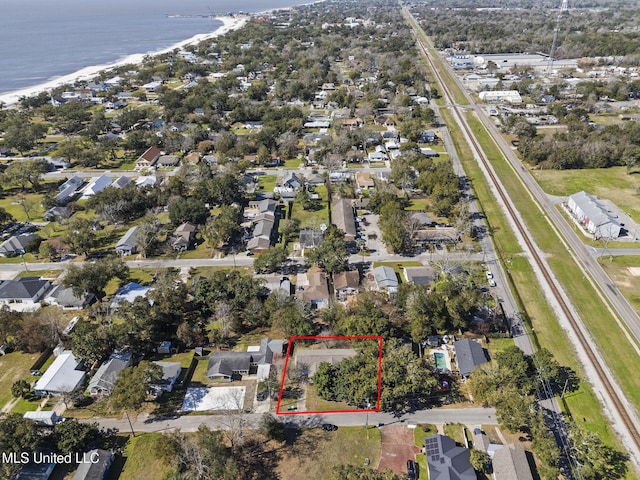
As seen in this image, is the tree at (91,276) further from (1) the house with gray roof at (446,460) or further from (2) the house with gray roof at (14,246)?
(1) the house with gray roof at (446,460)

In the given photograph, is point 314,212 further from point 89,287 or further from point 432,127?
point 432,127

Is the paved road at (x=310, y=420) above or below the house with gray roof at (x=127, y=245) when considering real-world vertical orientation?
below

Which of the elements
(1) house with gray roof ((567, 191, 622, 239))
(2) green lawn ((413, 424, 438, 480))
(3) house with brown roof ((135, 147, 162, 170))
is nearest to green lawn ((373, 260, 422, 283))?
(2) green lawn ((413, 424, 438, 480))

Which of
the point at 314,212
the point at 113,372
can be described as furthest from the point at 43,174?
the point at 113,372

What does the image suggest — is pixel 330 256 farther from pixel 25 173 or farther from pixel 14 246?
pixel 25 173

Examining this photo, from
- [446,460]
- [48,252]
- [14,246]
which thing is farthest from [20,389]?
[446,460]

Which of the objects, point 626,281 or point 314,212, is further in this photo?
point 314,212

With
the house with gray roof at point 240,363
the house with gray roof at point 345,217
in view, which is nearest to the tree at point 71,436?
the house with gray roof at point 240,363

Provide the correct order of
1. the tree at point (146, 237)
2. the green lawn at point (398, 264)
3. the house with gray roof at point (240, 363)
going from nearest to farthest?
1. the house with gray roof at point (240, 363)
2. the green lawn at point (398, 264)
3. the tree at point (146, 237)
